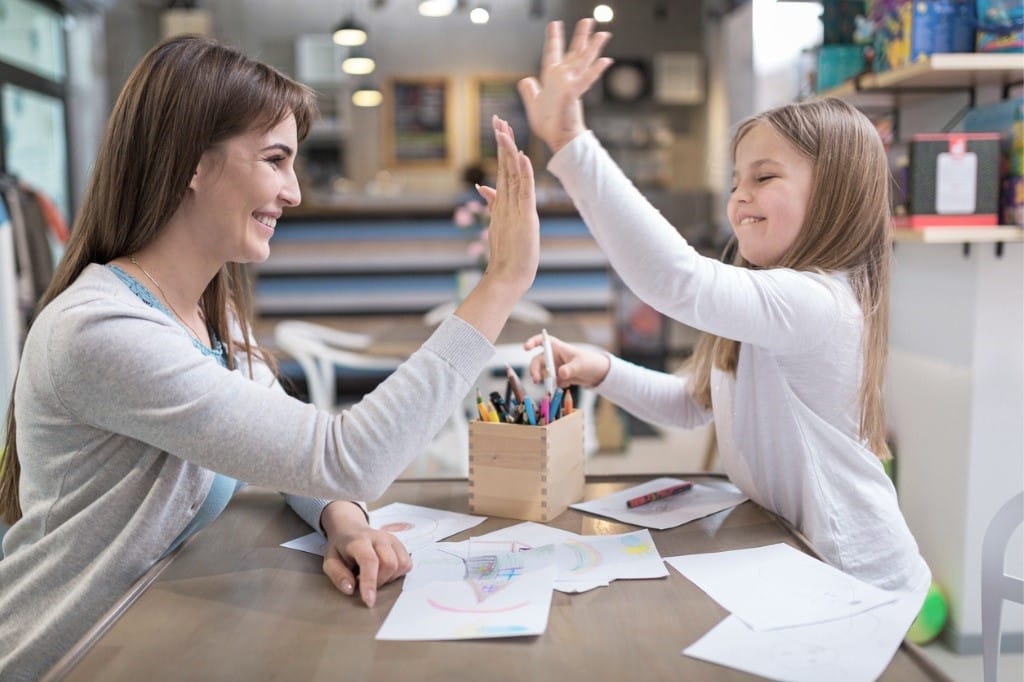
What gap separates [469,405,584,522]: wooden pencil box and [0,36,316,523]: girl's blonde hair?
0.51m

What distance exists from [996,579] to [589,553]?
806 millimetres

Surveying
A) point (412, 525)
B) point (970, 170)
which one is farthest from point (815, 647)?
point (970, 170)

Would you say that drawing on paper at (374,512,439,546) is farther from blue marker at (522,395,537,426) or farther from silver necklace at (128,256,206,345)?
silver necklace at (128,256,206,345)

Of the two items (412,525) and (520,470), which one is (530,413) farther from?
(412,525)

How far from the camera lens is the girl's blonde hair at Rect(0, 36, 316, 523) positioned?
1.14m

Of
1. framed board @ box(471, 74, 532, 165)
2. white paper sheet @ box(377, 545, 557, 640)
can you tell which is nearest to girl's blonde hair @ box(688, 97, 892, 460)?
white paper sheet @ box(377, 545, 557, 640)

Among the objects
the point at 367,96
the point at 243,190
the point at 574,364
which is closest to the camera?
the point at 243,190

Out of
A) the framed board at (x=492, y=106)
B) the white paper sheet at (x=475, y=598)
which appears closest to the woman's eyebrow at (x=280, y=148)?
the white paper sheet at (x=475, y=598)

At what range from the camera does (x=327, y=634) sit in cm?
92

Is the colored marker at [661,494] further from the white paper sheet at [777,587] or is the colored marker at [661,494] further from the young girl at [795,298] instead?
the white paper sheet at [777,587]

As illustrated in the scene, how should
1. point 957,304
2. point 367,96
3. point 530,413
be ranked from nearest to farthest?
point 530,413 → point 957,304 → point 367,96

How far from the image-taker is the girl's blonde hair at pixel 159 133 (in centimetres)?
114

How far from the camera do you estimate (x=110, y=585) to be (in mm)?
1087

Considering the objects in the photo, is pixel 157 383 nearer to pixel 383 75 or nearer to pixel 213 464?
pixel 213 464
